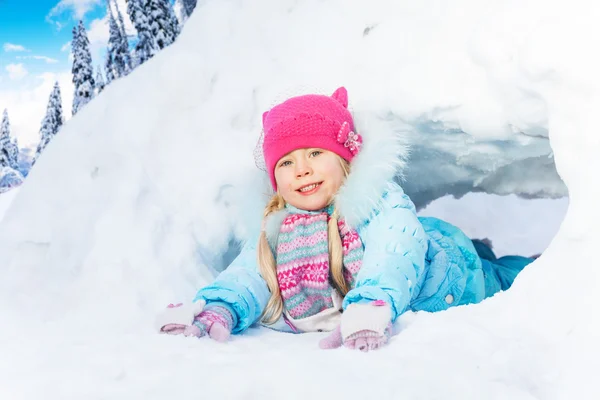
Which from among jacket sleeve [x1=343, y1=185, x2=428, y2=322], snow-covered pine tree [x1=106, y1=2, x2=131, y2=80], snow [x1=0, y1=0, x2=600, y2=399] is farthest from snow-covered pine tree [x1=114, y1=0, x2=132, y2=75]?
jacket sleeve [x1=343, y1=185, x2=428, y2=322]

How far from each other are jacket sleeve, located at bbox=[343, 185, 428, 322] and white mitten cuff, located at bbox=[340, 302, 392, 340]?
0.08 metres

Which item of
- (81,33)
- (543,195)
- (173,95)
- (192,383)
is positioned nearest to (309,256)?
(192,383)

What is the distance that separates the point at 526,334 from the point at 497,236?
2.91 m

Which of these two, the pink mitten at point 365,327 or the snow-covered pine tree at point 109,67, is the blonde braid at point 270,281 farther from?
the snow-covered pine tree at point 109,67

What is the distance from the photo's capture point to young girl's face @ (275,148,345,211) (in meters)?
2.05

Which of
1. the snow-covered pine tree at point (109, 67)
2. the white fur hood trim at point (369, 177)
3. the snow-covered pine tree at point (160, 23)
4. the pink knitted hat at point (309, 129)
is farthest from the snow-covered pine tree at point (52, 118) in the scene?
the white fur hood trim at point (369, 177)

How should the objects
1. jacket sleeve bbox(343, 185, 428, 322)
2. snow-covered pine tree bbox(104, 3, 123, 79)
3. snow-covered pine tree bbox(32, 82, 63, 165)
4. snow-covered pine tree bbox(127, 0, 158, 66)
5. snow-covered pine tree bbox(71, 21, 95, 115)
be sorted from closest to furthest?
jacket sleeve bbox(343, 185, 428, 322) < snow-covered pine tree bbox(127, 0, 158, 66) < snow-covered pine tree bbox(104, 3, 123, 79) < snow-covered pine tree bbox(71, 21, 95, 115) < snow-covered pine tree bbox(32, 82, 63, 165)

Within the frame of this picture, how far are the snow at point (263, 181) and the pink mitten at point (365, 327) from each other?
55 mm

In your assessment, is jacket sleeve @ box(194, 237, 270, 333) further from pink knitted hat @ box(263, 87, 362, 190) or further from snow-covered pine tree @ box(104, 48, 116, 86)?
snow-covered pine tree @ box(104, 48, 116, 86)

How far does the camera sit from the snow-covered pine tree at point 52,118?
13830mm

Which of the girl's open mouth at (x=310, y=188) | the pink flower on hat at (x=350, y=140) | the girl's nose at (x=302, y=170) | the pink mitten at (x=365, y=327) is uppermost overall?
the pink flower on hat at (x=350, y=140)

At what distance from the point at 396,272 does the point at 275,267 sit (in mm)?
615

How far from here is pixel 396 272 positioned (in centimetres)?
166

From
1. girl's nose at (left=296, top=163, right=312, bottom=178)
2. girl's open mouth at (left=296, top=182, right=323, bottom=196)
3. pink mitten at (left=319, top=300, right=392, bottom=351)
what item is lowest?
pink mitten at (left=319, top=300, right=392, bottom=351)
